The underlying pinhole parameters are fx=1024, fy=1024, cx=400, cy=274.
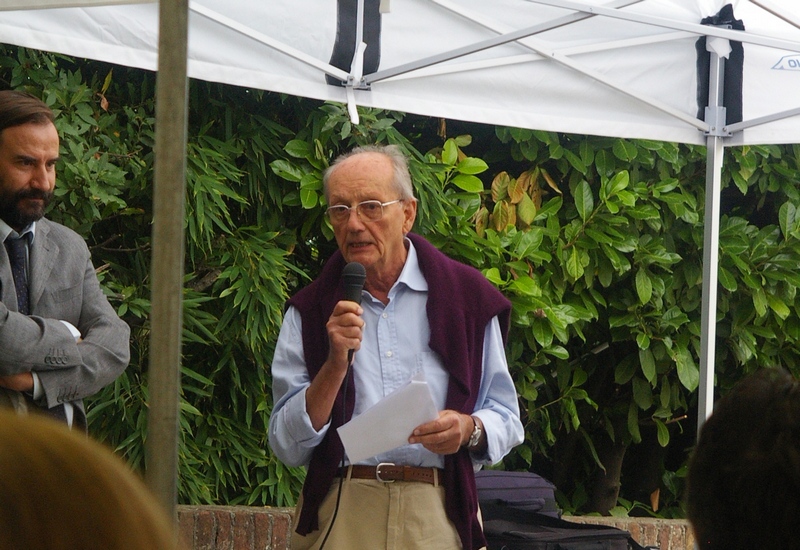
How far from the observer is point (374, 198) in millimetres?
2703

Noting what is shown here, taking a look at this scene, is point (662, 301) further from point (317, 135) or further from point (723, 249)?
point (317, 135)

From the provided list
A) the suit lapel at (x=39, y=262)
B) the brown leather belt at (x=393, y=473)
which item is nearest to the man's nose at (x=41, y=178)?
the suit lapel at (x=39, y=262)

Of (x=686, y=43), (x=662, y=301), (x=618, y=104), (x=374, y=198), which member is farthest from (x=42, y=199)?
(x=662, y=301)

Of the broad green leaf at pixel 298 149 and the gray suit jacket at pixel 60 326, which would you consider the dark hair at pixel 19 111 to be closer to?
the gray suit jacket at pixel 60 326

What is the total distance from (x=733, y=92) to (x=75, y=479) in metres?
3.79

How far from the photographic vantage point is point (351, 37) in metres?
3.70

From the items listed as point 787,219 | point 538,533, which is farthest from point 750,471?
point 787,219

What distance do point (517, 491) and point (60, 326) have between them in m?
1.78

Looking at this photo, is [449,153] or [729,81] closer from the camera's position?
[729,81]

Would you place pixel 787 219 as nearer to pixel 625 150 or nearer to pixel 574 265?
pixel 625 150

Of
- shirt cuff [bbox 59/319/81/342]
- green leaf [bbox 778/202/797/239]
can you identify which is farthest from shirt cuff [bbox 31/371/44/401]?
green leaf [bbox 778/202/797/239]

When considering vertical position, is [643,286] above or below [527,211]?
below

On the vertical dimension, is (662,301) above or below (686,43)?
below

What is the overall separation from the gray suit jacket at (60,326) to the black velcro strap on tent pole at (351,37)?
1350 mm
